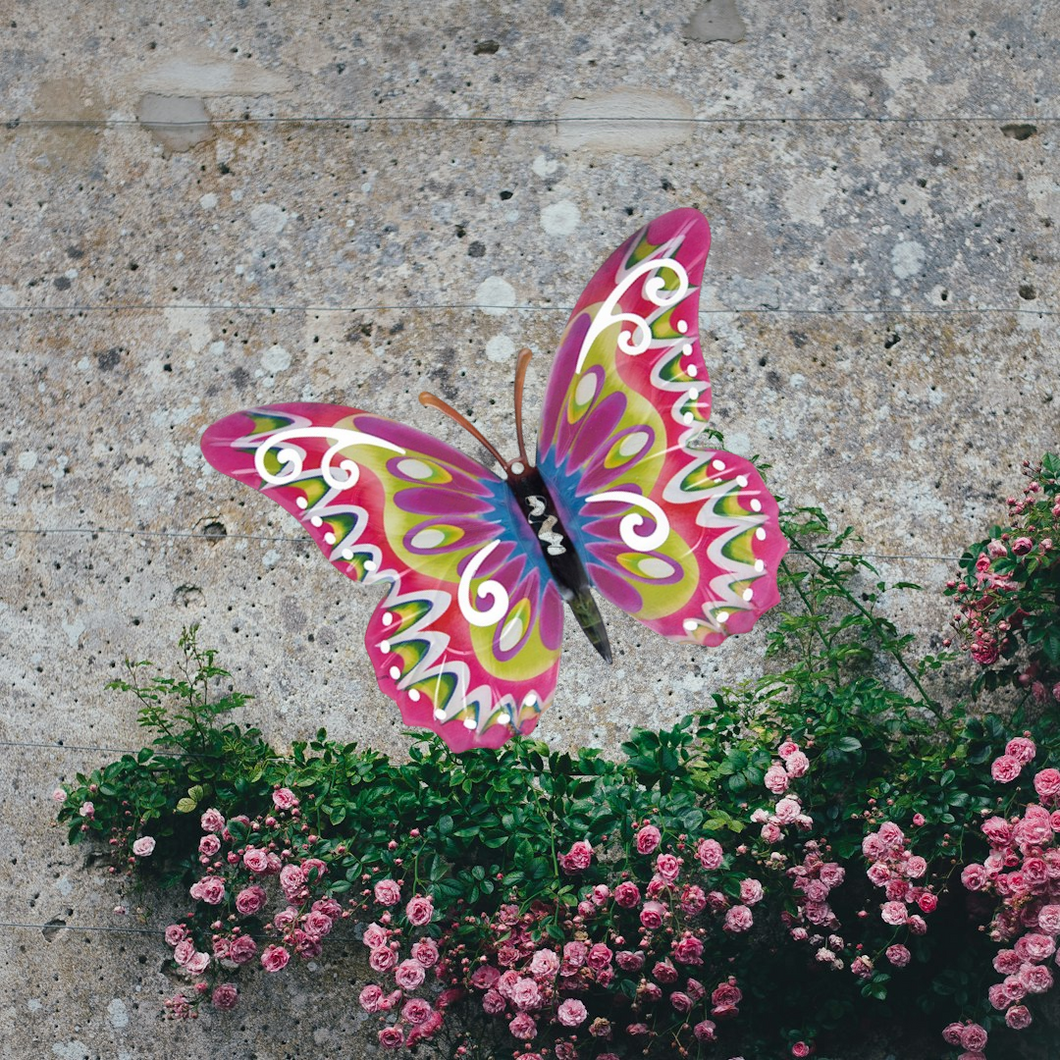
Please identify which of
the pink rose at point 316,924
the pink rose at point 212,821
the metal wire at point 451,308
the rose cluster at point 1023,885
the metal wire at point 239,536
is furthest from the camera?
the metal wire at point 451,308

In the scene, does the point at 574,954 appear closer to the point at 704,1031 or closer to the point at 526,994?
the point at 526,994

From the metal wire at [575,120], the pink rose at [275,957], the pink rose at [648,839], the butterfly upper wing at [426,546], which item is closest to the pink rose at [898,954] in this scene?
the pink rose at [648,839]

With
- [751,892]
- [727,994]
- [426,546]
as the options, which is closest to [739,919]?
[751,892]

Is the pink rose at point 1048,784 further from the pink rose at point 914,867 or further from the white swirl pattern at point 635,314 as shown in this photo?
the white swirl pattern at point 635,314

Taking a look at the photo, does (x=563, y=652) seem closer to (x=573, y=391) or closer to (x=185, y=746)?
(x=573, y=391)

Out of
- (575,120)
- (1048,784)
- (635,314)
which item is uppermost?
(575,120)

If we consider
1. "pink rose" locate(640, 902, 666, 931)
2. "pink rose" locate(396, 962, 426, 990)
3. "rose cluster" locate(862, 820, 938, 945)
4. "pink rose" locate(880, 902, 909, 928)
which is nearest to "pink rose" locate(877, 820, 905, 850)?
"rose cluster" locate(862, 820, 938, 945)
